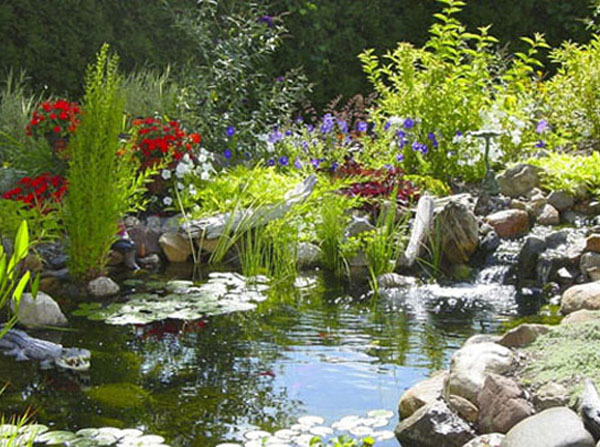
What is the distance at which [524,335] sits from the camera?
13.7 ft

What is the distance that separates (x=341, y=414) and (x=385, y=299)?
2169 millimetres

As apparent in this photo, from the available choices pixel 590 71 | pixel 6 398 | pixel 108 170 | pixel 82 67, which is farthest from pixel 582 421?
pixel 82 67

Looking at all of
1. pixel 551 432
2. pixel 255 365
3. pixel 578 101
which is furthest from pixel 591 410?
pixel 578 101

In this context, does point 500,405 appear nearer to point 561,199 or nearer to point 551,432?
point 551,432

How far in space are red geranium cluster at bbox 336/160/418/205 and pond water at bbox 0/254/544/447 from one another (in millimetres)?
1288

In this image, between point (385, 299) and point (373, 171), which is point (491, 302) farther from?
point (373, 171)

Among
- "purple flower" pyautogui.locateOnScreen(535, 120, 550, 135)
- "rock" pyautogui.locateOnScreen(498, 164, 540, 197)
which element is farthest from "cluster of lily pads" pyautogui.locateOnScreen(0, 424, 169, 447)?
"purple flower" pyautogui.locateOnScreen(535, 120, 550, 135)

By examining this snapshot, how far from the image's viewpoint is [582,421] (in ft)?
10.6

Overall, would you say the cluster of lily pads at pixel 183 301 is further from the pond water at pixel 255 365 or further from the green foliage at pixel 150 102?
the green foliage at pixel 150 102

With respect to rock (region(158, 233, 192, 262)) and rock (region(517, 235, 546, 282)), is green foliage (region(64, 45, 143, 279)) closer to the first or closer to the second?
rock (region(158, 233, 192, 262))

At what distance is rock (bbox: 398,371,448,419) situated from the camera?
3.90 m

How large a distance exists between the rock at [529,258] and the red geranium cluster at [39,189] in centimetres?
338

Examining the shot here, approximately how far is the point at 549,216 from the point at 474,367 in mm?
3528

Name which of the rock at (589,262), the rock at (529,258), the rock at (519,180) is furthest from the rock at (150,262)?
the rock at (589,262)
